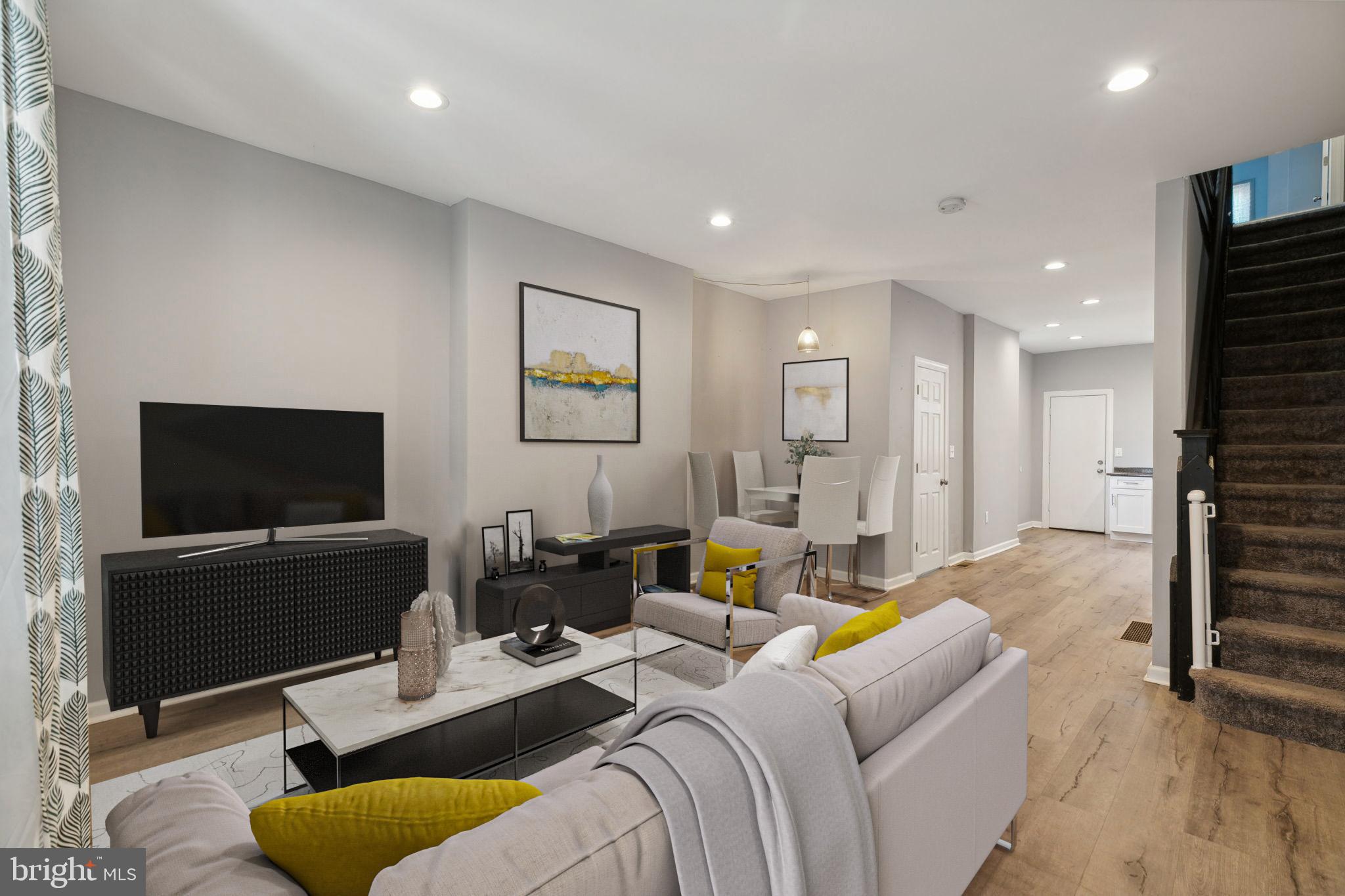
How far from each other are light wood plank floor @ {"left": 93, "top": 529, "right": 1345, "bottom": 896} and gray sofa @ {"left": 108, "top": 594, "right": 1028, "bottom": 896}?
0.38 meters

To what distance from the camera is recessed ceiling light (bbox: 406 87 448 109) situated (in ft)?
8.38

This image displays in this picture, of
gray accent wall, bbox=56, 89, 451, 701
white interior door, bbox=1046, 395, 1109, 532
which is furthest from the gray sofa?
white interior door, bbox=1046, 395, 1109, 532

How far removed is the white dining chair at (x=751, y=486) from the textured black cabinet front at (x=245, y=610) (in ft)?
9.97

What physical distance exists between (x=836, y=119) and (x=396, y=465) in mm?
2895

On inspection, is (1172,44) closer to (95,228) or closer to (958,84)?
(958,84)

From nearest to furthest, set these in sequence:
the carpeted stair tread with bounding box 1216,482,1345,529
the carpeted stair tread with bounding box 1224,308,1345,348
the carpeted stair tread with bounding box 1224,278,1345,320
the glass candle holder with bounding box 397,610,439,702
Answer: the glass candle holder with bounding box 397,610,439,702 < the carpeted stair tread with bounding box 1216,482,1345,529 < the carpeted stair tread with bounding box 1224,308,1345,348 < the carpeted stair tread with bounding box 1224,278,1345,320

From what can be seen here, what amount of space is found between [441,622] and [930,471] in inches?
202

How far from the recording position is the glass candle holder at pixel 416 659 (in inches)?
79.6

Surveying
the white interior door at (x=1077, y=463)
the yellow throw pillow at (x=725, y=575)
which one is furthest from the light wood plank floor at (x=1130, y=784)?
the white interior door at (x=1077, y=463)

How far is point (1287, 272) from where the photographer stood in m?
4.23

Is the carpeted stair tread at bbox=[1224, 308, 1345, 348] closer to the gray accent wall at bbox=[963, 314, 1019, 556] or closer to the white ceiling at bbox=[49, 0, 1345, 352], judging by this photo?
the white ceiling at bbox=[49, 0, 1345, 352]

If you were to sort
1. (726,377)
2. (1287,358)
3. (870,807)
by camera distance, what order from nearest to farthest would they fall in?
1. (870,807)
2. (1287,358)
3. (726,377)

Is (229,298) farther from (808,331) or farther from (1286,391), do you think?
(1286,391)

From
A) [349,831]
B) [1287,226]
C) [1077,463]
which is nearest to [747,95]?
[349,831]
